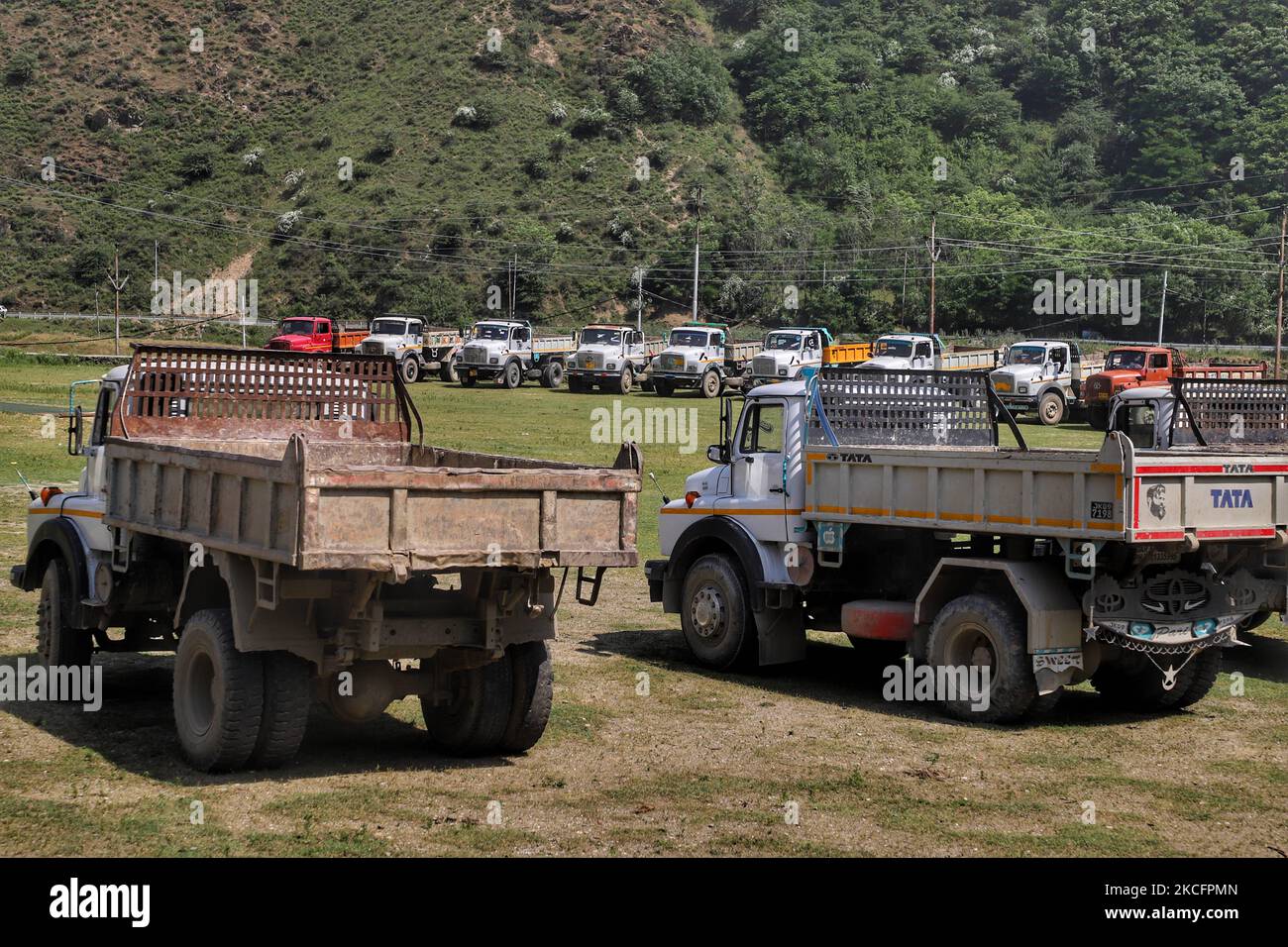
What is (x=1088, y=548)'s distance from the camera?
9.93 metres

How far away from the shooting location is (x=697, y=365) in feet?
146

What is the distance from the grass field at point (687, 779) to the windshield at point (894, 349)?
1197 inches

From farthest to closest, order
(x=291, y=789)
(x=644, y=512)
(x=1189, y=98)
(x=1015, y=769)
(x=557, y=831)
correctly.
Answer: (x=1189, y=98) → (x=644, y=512) → (x=1015, y=769) → (x=291, y=789) → (x=557, y=831)

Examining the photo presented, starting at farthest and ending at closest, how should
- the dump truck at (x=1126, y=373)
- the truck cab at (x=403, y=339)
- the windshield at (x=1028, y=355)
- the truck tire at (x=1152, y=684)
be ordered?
the truck cab at (x=403, y=339) → the windshield at (x=1028, y=355) → the dump truck at (x=1126, y=373) → the truck tire at (x=1152, y=684)

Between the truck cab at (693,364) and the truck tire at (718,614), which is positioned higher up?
the truck cab at (693,364)

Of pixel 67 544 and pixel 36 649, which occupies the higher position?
pixel 67 544

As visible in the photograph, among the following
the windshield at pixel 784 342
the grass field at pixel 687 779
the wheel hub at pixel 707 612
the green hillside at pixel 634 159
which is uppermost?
the green hillside at pixel 634 159

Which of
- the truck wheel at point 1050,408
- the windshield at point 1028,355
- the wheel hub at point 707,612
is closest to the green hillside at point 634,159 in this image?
the windshield at point 1028,355

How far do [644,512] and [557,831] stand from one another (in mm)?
14039

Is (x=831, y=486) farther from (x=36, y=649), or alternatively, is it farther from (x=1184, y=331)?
(x=1184, y=331)

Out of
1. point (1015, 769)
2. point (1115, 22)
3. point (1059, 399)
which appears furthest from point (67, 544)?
point (1115, 22)

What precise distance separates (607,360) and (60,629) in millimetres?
35157

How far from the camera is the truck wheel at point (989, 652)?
10.4m

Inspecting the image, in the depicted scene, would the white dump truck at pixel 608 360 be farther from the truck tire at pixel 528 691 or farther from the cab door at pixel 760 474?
the truck tire at pixel 528 691
